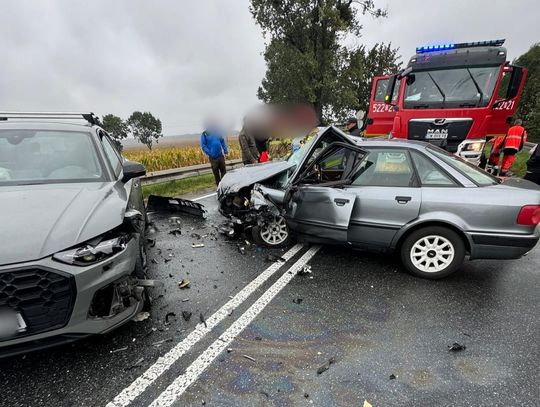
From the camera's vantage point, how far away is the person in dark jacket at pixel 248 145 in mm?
7031

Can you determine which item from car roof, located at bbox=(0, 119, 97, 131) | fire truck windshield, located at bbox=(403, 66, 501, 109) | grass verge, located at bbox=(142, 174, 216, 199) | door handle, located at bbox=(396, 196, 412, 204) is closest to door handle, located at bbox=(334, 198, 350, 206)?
door handle, located at bbox=(396, 196, 412, 204)

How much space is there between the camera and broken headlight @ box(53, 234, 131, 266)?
5.96 feet

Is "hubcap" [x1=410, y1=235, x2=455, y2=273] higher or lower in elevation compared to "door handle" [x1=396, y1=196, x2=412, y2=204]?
lower

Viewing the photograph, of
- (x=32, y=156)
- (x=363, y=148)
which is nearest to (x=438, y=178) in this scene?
(x=363, y=148)

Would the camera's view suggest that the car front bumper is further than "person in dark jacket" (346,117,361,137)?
No

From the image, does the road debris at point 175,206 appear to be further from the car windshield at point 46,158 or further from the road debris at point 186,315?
the road debris at point 186,315

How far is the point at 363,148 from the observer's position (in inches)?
137

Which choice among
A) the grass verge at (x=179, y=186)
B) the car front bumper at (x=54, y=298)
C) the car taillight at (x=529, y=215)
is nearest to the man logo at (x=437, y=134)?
the car taillight at (x=529, y=215)

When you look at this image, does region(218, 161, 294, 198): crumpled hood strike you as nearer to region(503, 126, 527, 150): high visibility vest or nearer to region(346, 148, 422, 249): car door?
region(346, 148, 422, 249): car door

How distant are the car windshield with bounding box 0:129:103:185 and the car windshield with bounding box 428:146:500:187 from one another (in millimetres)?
3717

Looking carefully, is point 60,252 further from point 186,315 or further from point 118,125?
point 118,125

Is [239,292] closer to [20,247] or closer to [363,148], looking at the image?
[20,247]

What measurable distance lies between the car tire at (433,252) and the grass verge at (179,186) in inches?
246

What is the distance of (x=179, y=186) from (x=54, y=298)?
7.22m
